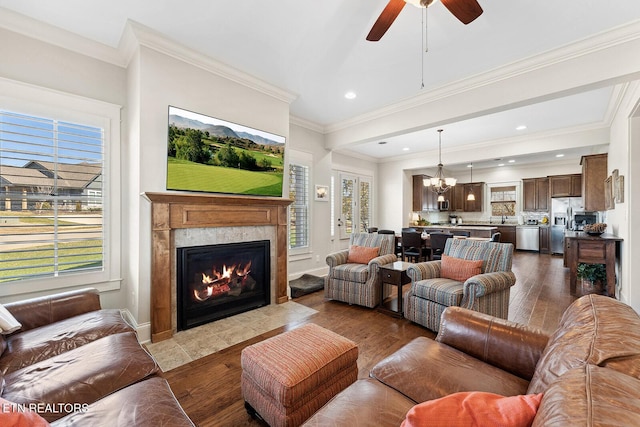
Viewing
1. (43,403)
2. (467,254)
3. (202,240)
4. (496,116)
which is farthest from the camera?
(496,116)

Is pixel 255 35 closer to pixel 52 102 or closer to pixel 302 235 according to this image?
pixel 52 102

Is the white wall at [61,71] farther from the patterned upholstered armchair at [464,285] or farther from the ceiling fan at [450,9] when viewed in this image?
the patterned upholstered armchair at [464,285]

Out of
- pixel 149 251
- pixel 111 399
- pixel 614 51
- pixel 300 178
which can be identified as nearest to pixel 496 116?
pixel 614 51

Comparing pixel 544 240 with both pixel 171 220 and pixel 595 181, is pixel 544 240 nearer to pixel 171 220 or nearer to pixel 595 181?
pixel 595 181

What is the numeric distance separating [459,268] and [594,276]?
2.87 metres

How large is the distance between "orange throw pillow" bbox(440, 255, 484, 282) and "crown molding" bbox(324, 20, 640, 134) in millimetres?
2144

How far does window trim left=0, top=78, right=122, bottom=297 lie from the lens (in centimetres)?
237

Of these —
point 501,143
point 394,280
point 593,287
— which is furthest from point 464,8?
point 501,143

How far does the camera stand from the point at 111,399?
117cm

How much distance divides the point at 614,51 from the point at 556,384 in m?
3.41

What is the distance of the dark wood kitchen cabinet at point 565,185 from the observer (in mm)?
7562

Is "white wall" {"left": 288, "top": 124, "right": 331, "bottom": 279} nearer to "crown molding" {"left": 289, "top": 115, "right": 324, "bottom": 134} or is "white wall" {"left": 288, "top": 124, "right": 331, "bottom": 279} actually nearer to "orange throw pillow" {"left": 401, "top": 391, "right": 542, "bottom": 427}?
"crown molding" {"left": 289, "top": 115, "right": 324, "bottom": 134}

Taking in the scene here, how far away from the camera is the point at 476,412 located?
69cm

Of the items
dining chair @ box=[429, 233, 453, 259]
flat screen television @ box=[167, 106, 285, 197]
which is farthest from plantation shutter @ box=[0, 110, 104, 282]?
dining chair @ box=[429, 233, 453, 259]
